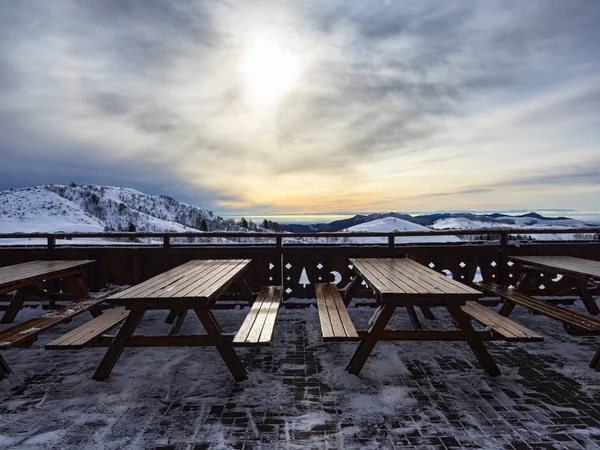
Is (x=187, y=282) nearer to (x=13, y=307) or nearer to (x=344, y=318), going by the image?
(x=344, y=318)

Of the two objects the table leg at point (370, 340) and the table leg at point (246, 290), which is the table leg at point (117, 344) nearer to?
the table leg at point (370, 340)

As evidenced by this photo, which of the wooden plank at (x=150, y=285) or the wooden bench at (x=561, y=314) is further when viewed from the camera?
the wooden bench at (x=561, y=314)

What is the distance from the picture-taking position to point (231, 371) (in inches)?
133

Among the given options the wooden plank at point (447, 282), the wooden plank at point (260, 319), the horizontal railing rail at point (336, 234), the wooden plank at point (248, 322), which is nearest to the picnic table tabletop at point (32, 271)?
the horizontal railing rail at point (336, 234)

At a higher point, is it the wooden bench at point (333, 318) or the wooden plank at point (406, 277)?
the wooden plank at point (406, 277)

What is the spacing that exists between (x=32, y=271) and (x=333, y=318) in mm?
4348

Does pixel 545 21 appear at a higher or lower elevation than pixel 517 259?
higher

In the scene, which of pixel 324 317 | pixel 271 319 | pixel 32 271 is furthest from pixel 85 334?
pixel 324 317

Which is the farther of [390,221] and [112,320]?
[390,221]

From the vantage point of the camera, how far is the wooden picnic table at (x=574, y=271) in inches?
177

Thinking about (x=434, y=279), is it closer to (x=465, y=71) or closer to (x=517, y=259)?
(x=517, y=259)

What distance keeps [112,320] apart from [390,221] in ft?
310

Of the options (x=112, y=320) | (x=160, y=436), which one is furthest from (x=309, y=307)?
(x=160, y=436)

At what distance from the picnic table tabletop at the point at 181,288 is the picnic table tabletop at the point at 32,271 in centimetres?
160
